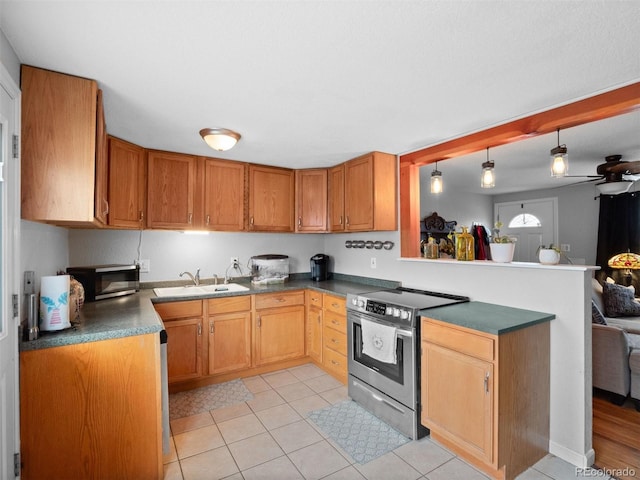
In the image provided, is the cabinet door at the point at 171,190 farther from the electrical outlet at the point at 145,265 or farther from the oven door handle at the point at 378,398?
the oven door handle at the point at 378,398

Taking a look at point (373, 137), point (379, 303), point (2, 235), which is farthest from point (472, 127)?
point (2, 235)

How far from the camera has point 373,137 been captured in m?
2.63

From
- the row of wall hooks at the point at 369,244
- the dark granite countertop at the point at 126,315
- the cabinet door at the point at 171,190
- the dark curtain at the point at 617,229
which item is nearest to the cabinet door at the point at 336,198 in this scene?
the row of wall hooks at the point at 369,244

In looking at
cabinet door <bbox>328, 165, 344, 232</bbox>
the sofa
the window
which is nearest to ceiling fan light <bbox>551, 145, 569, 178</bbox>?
the sofa

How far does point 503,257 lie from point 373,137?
136cm

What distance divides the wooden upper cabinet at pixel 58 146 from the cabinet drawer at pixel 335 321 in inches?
82.2

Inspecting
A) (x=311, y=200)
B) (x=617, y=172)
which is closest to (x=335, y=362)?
(x=311, y=200)

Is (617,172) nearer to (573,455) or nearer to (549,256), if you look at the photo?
(549,256)

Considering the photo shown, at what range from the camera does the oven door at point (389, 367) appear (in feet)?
7.12

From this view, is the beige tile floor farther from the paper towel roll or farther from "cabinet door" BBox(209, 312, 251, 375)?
the paper towel roll

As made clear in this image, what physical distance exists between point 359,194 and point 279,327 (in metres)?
1.59

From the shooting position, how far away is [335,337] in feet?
10.0

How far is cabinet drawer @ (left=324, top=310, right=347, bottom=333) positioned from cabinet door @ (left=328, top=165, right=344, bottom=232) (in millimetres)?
899

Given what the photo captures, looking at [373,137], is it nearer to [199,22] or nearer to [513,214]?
[199,22]
